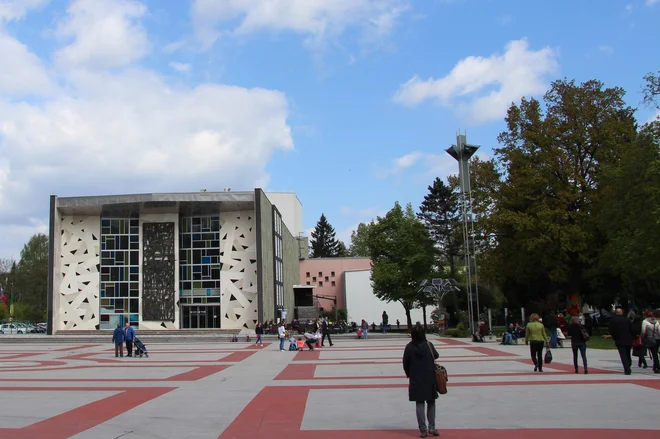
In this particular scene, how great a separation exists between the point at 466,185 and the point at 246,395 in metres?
23.7

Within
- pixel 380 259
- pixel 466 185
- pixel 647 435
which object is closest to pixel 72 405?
pixel 647 435

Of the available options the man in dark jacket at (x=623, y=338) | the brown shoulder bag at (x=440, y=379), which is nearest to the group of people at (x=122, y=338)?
the man in dark jacket at (x=623, y=338)

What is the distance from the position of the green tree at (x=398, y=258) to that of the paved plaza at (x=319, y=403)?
33944mm

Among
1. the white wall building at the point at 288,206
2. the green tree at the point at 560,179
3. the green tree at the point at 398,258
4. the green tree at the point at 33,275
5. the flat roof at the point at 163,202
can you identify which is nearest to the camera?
the green tree at the point at 560,179

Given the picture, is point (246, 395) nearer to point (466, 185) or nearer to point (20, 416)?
point (20, 416)

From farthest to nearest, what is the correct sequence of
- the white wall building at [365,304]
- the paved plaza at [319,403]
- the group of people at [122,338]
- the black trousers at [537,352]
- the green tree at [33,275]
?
1. the green tree at [33,275]
2. the white wall building at [365,304]
3. the group of people at [122,338]
4. the black trousers at [537,352]
5. the paved plaza at [319,403]

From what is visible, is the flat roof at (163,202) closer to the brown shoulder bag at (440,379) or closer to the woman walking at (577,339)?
the woman walking at (577,339)

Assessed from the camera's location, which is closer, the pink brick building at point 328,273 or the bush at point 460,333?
the bush at point 460,333

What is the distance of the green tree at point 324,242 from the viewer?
376 ft

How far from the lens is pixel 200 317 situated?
57.2m

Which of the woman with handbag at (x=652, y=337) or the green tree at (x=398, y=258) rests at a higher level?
the green tree at (x=398, y=258)

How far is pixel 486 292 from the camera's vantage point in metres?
66.9

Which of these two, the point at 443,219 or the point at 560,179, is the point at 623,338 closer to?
the point at 560,179

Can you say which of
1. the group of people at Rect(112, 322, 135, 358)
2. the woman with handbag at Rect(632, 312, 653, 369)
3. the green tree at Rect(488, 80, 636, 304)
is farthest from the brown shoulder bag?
the green tree at Rect(488, 80, 636, 304)
